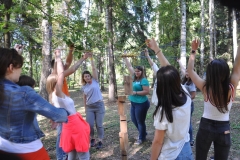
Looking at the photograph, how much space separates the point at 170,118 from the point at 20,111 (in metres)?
1.15

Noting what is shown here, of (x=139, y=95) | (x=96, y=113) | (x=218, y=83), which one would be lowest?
(x=96, y=113)

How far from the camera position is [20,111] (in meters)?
1.38

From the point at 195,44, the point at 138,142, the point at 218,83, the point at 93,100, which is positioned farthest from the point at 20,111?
the point at 138,142

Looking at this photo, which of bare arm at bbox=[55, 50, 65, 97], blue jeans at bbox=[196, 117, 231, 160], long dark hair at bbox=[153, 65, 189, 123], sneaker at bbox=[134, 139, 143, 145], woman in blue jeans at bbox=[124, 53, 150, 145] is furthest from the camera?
sneaker at bbox=[134, 139, 143, 145]

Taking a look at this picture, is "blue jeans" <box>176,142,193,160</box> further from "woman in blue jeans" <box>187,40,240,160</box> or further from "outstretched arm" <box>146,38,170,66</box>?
"outstretched arm" <box>146,38,170,66</box>

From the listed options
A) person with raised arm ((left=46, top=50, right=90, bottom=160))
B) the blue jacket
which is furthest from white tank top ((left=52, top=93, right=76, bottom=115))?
the blue jacket

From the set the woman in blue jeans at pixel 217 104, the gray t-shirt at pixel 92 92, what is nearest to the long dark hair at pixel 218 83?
the woman in blue jeans at pixel 217 104

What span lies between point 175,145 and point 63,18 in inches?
113

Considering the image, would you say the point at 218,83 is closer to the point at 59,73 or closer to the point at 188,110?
the point at 188,110

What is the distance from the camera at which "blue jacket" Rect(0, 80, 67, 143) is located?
135 cm

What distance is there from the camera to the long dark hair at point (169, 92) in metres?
1.82

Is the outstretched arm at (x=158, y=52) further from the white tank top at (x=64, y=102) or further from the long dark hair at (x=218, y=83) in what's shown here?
the white tank top at (x=64, y=102)

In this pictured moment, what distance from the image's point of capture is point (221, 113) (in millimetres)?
2346

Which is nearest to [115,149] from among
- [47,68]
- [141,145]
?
[141,145]
